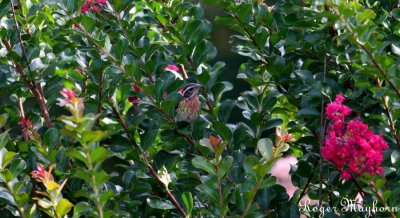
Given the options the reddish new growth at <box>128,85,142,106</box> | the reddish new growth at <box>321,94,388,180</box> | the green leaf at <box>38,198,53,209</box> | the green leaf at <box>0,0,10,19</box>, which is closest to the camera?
the reddish new growth at <box>321,94,388,180</box>

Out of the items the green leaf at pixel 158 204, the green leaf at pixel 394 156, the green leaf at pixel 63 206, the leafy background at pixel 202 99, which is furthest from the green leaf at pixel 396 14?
the green leaf at pixel 63 206

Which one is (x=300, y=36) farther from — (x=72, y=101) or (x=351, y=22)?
(x=72, y=101)

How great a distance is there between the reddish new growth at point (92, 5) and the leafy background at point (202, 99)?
19mm

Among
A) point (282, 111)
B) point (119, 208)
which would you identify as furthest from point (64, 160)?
point (282, 111)

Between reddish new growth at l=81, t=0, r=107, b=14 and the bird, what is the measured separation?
389 millimetres

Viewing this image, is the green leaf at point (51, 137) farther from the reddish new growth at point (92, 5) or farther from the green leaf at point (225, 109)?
the reddish new growth at point (92, 5)

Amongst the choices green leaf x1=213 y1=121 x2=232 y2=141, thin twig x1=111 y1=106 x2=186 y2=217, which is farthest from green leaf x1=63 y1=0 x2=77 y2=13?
green leaf x1=213 y1=121 x2=232 y2=141

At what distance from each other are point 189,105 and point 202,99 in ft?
0.68

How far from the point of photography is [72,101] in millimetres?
1630

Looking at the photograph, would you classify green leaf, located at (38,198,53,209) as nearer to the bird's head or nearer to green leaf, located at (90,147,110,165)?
green leaf, located at (90,147,110,165)

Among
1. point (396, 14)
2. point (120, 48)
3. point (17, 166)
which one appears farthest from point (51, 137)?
point (396, 14)

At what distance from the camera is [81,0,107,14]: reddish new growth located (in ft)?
8.75

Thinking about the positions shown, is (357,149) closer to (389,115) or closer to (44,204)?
(389,115)

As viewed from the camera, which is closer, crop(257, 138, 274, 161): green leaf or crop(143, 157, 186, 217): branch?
crop(257, 138, 274, 161): green leaf
